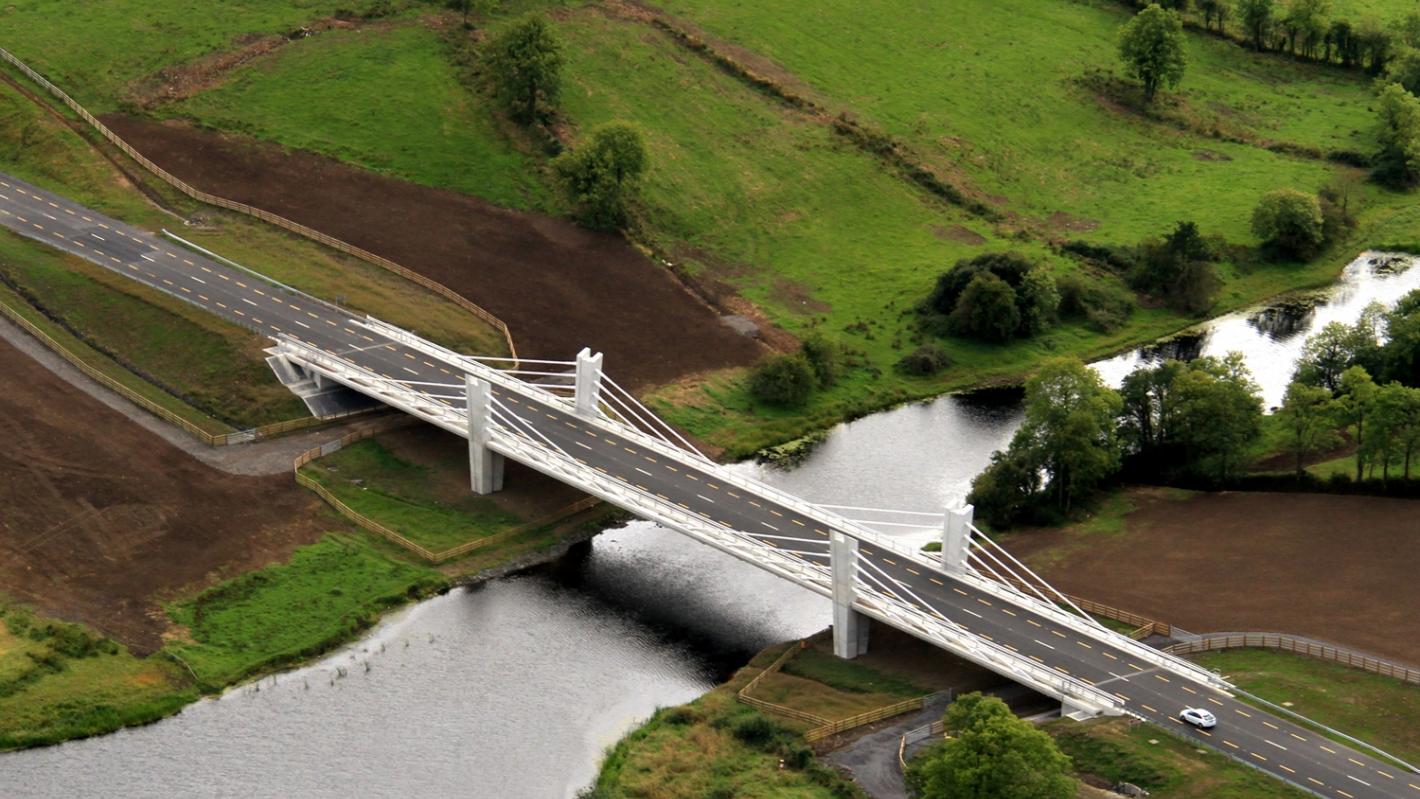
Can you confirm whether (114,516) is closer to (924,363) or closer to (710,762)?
(710,762)

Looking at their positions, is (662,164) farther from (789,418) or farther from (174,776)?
(174,776)

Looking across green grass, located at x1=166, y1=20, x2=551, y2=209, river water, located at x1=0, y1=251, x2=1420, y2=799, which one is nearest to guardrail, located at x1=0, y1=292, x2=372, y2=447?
river water, located at x1=0, y1=251, x2=1420, y2=799

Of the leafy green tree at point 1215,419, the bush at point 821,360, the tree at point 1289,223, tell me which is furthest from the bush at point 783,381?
the tree at point 1289,223

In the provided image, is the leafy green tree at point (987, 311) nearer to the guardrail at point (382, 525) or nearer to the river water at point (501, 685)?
the river water at point (501, 685)

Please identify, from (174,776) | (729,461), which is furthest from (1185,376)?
(174,776)

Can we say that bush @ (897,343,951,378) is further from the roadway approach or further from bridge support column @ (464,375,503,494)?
bridge support column @ (464,375,503,494)

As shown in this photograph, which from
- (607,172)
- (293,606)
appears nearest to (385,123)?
(607,172)
